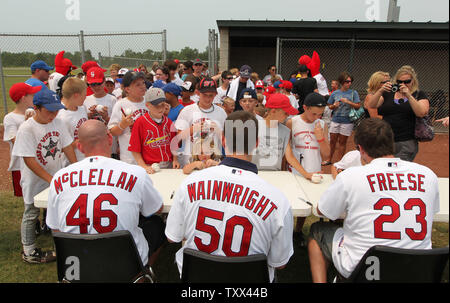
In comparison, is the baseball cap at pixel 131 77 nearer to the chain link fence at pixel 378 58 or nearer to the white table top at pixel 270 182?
the white table top at pixel 270 182

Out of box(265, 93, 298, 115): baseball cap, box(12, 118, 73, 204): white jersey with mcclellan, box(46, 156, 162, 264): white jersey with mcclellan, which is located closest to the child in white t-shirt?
box(12, 118, 73, 204): white jersey with mcclellan

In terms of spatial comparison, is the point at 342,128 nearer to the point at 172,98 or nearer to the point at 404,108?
the point at 404,108

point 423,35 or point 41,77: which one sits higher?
point 423,35

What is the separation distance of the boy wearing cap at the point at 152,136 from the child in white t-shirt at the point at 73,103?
70 centimetres

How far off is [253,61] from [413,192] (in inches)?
548

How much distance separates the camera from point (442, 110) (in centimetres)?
1076

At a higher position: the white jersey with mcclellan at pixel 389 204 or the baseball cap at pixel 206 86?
the baseball cap at pixel 206 86

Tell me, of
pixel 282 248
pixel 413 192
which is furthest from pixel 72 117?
pixel 413 192

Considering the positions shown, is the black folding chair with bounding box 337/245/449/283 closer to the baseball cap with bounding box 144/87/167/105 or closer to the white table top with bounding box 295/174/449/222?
the white table top with bounding box 295/174/449/222

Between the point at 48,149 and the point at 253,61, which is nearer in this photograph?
the point at 48,149

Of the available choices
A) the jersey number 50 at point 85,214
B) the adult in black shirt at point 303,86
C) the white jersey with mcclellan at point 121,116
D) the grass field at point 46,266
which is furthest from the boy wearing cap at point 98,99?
the adult in black shirt at point 303,86

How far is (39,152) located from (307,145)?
8.64 feet

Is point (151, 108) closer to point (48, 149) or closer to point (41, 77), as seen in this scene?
point (48, 149)

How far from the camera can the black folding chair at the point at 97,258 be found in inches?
70.5
